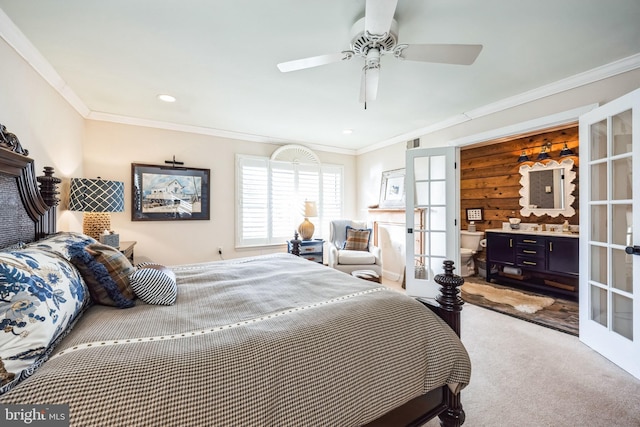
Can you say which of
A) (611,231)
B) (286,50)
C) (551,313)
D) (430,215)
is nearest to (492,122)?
(430,215)

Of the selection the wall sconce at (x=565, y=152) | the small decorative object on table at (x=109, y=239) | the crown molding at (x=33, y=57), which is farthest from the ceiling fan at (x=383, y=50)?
the wall sconce at (x=565, y=152)

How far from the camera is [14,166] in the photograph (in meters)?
1.60

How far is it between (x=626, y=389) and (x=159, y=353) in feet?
9.38

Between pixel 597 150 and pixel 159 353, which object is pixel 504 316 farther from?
pixel 159 353

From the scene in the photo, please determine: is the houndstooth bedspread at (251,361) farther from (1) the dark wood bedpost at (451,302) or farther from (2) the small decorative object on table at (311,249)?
(2) the small decorative object on table at (311,249)

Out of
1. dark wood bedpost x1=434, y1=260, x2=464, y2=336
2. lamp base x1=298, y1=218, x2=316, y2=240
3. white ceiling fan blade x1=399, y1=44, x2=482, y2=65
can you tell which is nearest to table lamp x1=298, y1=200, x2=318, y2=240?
lamp base x1=298, y1=218, x2=316, y2=240

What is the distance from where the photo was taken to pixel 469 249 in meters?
5.05

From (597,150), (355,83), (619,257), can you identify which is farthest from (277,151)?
(619,257)

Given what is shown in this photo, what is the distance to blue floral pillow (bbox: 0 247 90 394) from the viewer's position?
77cm

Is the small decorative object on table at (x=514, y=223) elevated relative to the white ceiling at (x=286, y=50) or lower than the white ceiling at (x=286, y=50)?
lower

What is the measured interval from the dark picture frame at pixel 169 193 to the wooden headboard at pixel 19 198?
1.55m

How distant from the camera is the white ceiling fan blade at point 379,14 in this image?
1.29 m

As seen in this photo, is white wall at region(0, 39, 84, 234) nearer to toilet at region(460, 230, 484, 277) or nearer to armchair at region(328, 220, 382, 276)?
armchair at region(328, 220, 382, 276)

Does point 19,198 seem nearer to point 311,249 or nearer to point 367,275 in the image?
point 311,249
